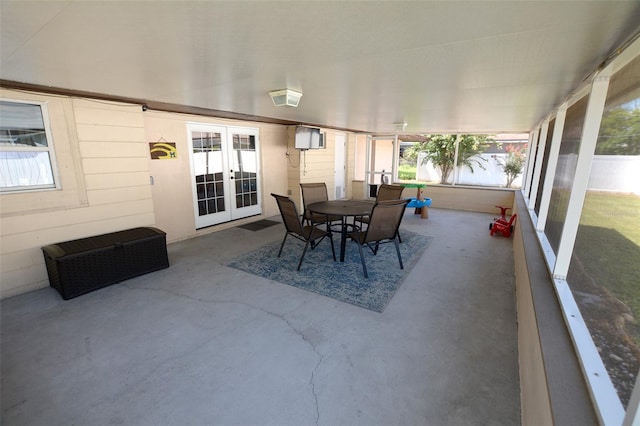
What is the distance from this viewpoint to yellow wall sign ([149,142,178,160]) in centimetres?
434

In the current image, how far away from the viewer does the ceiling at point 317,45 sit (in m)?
1.17

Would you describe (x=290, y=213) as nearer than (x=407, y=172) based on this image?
Yes

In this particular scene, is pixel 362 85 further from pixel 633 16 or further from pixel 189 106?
pixel 189 106

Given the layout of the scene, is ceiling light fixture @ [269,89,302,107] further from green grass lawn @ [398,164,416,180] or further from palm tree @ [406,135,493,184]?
green grass lawn @ [398,164,416,180]

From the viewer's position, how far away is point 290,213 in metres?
3.76

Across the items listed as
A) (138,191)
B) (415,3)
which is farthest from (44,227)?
(415,3)

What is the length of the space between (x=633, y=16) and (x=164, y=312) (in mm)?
3583

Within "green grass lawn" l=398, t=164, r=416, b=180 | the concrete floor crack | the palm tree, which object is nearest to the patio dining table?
the concrete floor crack

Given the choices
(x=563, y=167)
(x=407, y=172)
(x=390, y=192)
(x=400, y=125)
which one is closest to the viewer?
(x=563, y=167)

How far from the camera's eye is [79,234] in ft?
11.3

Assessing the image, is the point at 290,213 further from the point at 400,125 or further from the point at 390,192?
the point at 400,125

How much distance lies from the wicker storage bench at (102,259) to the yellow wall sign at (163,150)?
130 centimetres

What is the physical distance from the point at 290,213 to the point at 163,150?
7.77 ft

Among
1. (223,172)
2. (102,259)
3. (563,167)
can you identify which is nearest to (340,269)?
(563,167)
